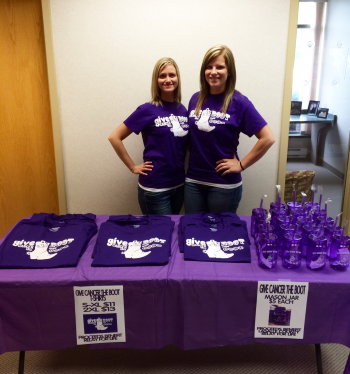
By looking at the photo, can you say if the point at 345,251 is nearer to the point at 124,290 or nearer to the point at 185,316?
the point at 185,316

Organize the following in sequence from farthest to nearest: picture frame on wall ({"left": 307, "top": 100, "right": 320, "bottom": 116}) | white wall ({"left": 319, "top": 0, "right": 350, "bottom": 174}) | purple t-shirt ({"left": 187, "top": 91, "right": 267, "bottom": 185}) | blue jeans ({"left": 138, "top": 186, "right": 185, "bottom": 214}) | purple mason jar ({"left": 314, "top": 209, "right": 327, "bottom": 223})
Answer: picture frame on wall ({"left": 307, "top": 100, "right": 320, "bottom": 116}) → white wall ({"left": 319, "top": 0, "right": 350, "bottom": 174}) → blue jeans ({"left": 138, "top": 186, "right": 185, "bottom": 214}) → purple t-shirt ({"left": 187, "top": 91, "right": 267, "bottom": 185}) → purple mason jar ({"left": 314, "top": 209, "right": 327, "bottom": 223})

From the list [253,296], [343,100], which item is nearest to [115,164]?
[253,296]

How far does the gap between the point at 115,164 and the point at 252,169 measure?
1048 mm

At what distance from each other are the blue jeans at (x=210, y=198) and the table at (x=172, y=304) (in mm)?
643

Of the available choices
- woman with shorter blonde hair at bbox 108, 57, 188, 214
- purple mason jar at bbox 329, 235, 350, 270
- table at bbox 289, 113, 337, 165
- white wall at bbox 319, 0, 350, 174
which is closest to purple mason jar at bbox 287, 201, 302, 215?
purple mason jar at bbox 329, 235, 350, 270

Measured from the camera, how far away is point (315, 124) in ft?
8.82

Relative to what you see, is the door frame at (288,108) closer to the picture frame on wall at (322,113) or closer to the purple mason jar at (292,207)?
the picture frame on wall at (322,113)

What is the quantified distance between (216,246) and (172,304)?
1.07 ft

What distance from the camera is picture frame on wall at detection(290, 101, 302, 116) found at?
2596 millimetres

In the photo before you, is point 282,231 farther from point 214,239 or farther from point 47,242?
point 47,242

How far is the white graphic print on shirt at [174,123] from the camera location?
6.78 feet

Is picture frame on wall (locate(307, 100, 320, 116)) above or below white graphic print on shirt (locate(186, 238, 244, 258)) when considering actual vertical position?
above

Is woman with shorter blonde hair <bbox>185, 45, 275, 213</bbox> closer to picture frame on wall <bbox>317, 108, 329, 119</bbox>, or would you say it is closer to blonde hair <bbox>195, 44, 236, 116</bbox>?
blonde hair <bbox>195, 44, 236, 116</bbox>

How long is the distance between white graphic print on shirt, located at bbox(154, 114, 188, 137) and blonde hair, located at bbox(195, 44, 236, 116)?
11 centimetres
